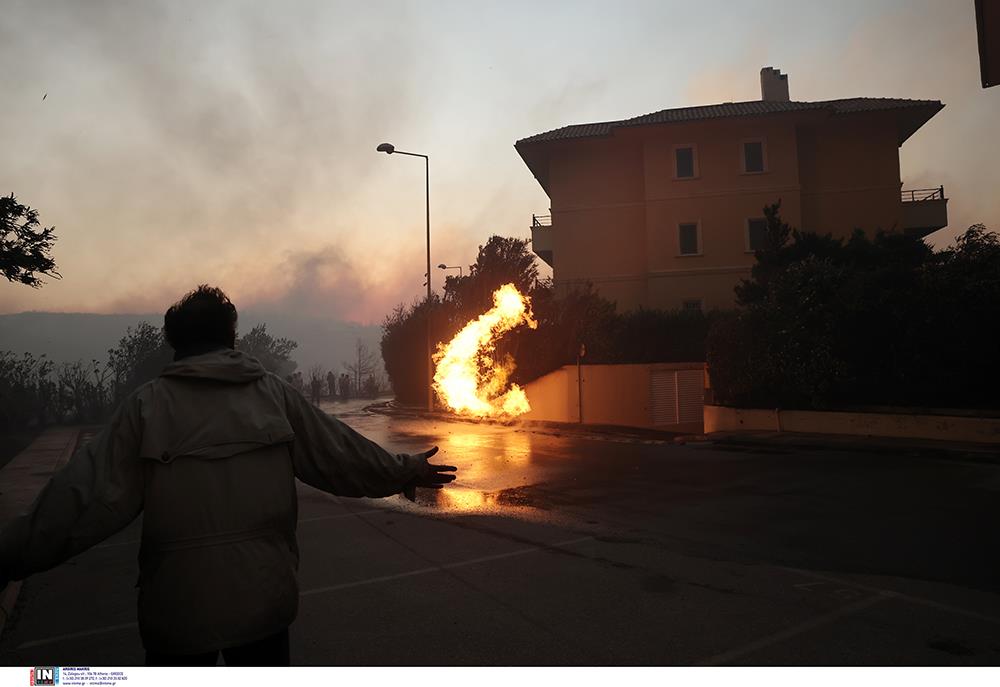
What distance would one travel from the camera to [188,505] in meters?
2.20

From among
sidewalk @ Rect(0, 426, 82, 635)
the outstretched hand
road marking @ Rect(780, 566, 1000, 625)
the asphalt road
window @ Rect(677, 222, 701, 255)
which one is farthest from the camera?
window @ Rect(677, 222, 701, 255)

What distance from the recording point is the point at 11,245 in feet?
36.1

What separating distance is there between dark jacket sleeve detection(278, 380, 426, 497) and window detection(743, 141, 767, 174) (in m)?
28.9

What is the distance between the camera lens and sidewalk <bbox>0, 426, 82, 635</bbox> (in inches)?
229

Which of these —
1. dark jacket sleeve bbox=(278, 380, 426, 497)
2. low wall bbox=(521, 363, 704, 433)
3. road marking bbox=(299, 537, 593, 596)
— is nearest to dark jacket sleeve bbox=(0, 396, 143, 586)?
dark jacket sleeve bbox=(278, 380, 426, 497)

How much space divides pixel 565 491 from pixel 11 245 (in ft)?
31.1

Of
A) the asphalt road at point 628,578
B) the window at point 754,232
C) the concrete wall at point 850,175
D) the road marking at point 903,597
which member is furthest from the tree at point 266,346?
the road marking at point 903,597

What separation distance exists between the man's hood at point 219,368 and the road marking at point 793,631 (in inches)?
119

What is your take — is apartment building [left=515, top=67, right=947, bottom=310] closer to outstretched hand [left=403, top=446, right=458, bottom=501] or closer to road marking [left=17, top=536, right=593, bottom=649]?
road marking [left=17, top=536, right=593, bottom=649]

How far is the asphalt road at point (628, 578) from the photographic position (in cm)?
419

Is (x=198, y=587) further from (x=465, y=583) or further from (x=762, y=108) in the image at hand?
(x=762, y=108)

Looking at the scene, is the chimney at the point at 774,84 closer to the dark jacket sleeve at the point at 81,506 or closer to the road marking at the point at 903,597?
the road marking at the point at 903,597

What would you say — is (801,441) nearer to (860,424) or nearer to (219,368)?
(860,424)

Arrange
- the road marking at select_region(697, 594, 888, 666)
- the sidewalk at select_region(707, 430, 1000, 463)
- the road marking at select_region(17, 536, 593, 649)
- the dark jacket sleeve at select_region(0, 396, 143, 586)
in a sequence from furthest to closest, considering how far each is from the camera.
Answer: the sidewalk at select_region(707, 430, 1000, 463) < the road marking at select_region(17, 536, 593, 649) < the road marking at select_region(697, 594, 888, 666) < the dark jacket sleeve at select_region(0, 396, 143, 586)
